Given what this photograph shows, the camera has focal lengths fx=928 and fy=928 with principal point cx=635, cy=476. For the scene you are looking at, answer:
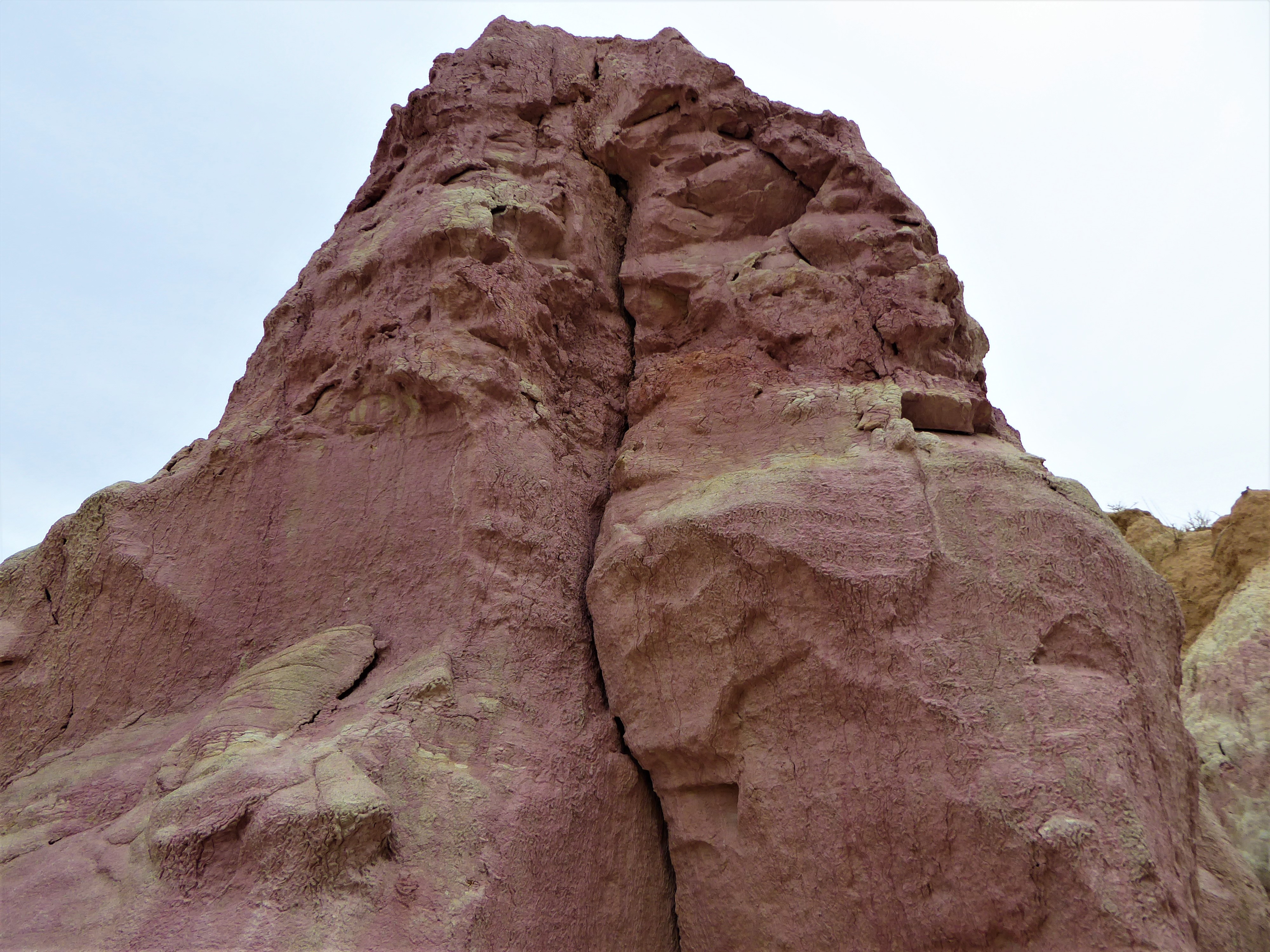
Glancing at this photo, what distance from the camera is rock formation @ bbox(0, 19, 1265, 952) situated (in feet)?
9.41

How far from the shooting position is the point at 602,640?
3812mm

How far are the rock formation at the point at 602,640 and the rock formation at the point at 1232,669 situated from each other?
1091mm

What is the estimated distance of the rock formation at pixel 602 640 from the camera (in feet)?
9.41

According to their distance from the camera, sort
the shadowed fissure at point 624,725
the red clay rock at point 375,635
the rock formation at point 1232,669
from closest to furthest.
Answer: the red clay rock at point 375,635 → the shadowed fissure at point 624,725 → the rock formation at point 1232,669

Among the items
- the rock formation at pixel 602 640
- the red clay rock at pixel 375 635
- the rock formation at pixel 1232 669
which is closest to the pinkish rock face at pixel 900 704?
the rock formation at pixel 602 640

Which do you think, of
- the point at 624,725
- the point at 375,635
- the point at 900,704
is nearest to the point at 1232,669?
the point at 900,704

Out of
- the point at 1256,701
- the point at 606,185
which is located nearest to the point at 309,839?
the point at 606,185

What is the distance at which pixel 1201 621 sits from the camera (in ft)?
23.0

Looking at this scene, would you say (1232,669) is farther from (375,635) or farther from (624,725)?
(375,635)

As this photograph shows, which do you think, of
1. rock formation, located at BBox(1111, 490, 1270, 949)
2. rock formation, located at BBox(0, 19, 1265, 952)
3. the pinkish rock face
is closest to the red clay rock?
rock formation, located at BBox(0, 19, 1265, 952)

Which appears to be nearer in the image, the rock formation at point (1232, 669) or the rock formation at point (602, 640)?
the rock formation at point (602, 640)

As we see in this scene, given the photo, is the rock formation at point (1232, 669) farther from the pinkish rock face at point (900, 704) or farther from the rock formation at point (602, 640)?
the rock formation at point (602, 640)

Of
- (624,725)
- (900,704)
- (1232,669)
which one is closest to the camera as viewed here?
(900,704)

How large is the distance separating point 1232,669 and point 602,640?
13.3 ft
